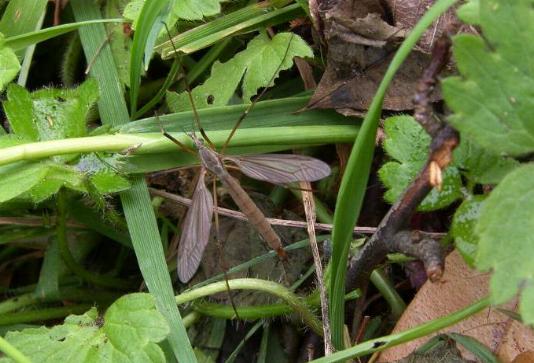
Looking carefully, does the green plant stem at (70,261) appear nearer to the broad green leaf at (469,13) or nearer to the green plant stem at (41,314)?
the green plant stem at (41,314)

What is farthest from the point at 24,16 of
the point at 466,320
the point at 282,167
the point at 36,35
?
the point at 466,320

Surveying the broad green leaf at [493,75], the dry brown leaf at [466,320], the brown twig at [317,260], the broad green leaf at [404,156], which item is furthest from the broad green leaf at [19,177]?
the broad green leaf at [493,75]

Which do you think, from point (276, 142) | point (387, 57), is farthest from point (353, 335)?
point (387, 57)

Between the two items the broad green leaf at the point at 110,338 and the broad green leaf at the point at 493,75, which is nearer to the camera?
the broad green leaf at the point at 493,75

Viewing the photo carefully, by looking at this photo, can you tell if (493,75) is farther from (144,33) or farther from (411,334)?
(144,33)

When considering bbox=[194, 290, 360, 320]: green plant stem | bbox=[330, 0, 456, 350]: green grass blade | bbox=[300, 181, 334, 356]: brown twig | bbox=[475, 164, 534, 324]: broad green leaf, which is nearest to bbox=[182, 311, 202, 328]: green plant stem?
bbox=[194, 290, 360, 320]: green plant stem

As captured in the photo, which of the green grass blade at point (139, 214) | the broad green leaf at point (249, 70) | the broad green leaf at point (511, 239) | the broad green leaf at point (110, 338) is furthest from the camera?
the broad green leaf at point (249, 70)

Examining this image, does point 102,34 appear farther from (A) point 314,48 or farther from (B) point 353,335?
(B) point 353,335
